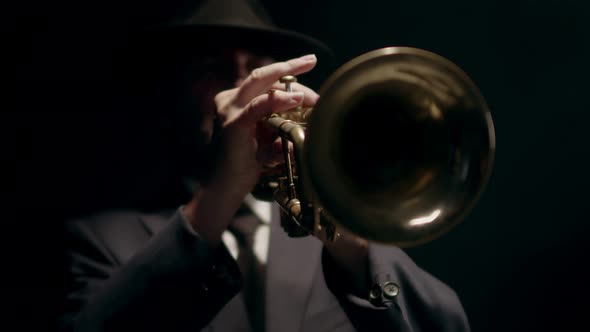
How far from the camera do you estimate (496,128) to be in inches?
63.0

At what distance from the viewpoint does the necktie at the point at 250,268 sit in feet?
3.70

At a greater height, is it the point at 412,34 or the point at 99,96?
the point at 99,96

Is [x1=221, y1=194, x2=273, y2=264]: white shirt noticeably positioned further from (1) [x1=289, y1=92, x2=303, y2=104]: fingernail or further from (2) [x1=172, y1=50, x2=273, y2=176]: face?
(1) [x1=289, y1=92, x2=303, y2=104]: fingernail

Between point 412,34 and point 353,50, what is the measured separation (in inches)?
9.8

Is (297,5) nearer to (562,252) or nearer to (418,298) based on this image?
(418,298)

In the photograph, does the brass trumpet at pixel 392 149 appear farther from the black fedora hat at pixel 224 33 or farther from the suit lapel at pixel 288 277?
the black fedora hat at pixel 224 33

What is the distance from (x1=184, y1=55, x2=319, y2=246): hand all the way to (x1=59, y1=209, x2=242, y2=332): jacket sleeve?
0.05 metres

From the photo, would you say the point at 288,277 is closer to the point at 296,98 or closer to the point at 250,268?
the point at 250,268

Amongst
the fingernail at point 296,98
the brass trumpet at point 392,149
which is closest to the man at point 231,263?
the fingernail at point 296,98

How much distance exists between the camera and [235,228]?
4.26 feet

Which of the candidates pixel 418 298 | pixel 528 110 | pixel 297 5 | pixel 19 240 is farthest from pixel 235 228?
pixel 528 110

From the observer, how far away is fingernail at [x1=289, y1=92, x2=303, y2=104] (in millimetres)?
837

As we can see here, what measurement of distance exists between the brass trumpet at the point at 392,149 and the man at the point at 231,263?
0.12 m

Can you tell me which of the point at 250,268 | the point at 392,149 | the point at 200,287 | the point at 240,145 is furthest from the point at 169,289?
the point at 392,149
